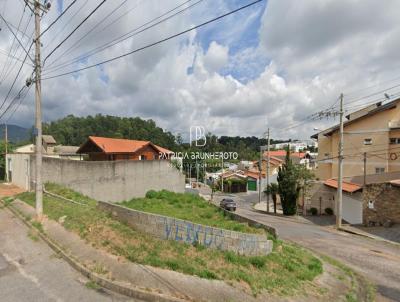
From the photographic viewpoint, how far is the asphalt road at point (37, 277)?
605 centimetres

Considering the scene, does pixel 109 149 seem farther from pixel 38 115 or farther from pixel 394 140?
pixel 394 140

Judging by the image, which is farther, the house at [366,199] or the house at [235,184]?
the house at [235,184]

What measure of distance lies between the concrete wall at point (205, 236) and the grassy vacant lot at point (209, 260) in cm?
27

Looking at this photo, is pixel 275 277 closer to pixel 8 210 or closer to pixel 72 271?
pixel 72 271

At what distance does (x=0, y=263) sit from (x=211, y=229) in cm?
602

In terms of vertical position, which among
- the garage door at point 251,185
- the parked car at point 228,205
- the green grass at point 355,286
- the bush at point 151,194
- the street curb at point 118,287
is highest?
the street curb at point 118,287

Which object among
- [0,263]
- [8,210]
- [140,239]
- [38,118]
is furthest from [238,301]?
[8,210]

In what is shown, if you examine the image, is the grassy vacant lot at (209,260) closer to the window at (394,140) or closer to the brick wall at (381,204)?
the brick wall at (381,204)

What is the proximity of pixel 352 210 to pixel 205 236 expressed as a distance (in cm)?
2140

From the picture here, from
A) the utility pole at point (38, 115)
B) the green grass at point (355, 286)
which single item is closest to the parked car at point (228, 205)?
the green grass at point (355, 286)

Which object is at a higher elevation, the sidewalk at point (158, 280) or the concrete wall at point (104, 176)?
the concrete wall at point (104, 176)

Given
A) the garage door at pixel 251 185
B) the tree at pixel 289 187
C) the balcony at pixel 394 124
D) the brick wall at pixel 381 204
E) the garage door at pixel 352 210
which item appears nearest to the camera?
the brick wall at pixel 381 204

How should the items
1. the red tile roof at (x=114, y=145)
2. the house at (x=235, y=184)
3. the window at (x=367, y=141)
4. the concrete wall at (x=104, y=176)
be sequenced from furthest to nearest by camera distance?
1. the house at (x=235, y=184)
2. the window at (x=367, y=141)
3. the red tile roof at (x=114, y=145)
4. the concrete wall at (x=104, y=176)

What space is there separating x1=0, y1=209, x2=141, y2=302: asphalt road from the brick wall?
1995cm
